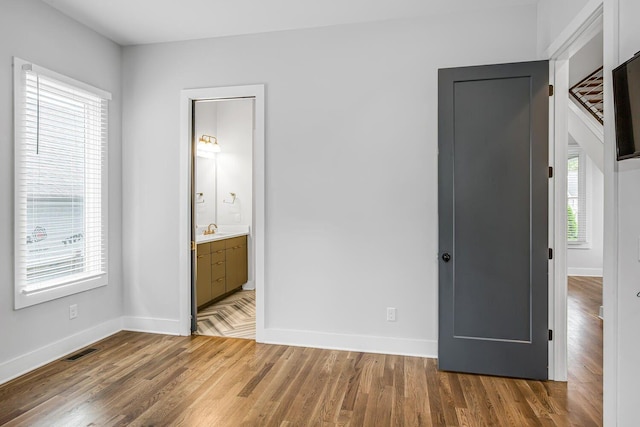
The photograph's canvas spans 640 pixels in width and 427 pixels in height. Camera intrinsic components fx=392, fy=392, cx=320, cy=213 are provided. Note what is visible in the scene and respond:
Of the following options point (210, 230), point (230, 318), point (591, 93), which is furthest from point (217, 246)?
point (591, 93)

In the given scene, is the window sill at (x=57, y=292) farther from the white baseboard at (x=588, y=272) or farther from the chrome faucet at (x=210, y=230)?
the white baseboard at (x=588, y=272)

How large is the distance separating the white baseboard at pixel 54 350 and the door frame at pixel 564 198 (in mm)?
3850

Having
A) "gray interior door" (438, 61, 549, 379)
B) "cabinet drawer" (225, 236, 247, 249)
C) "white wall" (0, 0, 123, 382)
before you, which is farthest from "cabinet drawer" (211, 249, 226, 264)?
"gray interior door" (438, 61, 549, 379)

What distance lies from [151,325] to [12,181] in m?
1.82

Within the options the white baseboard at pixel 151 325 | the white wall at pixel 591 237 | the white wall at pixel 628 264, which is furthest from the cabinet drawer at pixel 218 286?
the white wall at pixel 591 237

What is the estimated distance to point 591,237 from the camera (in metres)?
7.50

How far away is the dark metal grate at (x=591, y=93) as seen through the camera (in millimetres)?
4551

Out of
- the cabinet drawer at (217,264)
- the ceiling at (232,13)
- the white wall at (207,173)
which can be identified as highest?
the ceiling at (232,13)

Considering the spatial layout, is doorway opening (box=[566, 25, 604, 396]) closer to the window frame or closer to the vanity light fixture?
the window frame

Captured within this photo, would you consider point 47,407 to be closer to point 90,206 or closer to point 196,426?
point 196,426

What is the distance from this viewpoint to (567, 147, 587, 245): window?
7.52 metres

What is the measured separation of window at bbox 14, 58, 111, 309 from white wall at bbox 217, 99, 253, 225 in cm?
226

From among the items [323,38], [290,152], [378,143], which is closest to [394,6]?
[323,38]

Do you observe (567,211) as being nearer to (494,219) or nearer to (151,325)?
(494,219)
